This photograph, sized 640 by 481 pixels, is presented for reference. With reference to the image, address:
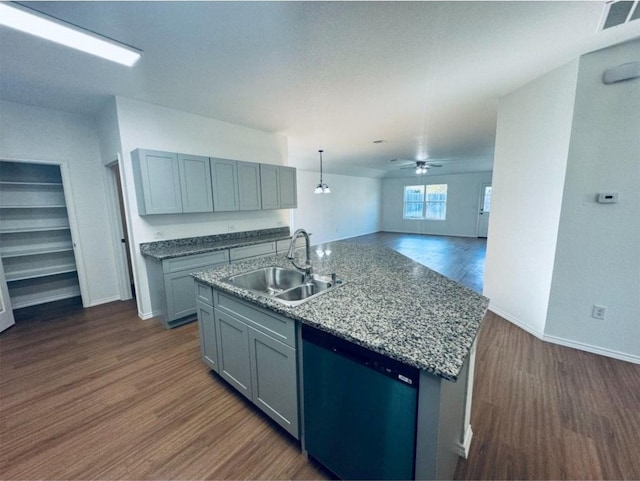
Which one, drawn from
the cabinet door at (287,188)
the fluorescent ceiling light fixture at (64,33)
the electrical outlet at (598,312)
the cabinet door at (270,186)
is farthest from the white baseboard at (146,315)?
the electrical outlet at (598,312)

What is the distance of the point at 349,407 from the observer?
1142 millimetres

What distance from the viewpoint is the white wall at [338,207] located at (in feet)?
25.5

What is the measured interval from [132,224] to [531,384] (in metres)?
4.24

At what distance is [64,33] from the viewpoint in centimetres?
169

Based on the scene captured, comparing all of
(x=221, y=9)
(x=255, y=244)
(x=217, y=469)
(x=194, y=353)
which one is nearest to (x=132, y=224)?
(x=255, y=244)

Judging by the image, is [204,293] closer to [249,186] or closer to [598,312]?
[249,186]

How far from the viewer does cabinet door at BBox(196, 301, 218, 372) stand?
77.6 inches

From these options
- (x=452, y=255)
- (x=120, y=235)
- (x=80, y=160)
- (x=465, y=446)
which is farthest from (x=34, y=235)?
(x=452, y=255)

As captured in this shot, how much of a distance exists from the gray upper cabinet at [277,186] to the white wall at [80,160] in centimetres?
226

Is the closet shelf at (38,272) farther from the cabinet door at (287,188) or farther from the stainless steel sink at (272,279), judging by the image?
the stainless steel sink at (272,279)

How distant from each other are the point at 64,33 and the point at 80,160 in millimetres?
2342

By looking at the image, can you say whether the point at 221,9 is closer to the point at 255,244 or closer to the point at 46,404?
the point at 255,244

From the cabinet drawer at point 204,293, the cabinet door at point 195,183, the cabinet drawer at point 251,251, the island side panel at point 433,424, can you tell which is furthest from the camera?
the cabinet drawer at point 251,251

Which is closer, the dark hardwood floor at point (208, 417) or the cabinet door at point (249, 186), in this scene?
the dark hardwood floor at point (208, 417)
